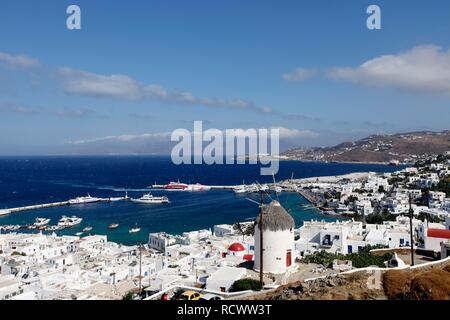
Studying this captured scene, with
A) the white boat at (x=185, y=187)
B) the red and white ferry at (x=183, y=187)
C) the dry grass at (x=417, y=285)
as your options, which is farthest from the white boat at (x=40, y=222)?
the dry grass at (x=417, y=285)

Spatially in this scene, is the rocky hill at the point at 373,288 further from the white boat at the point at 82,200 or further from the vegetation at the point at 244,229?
the white boat at the point at 82,200

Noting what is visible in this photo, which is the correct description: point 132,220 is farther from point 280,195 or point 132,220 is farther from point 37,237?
point 280,195

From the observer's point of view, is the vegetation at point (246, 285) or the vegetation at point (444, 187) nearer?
the vegetation at point (246, 285)

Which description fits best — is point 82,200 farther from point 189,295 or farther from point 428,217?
point 189,295

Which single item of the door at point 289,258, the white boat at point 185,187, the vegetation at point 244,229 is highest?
the door at point 289,258

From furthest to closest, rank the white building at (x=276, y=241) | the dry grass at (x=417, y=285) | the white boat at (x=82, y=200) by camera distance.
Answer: the white boat at (x=82, y=200)
the white building at (x=276, y=241)
the dry grass at (x=417, y=285)
